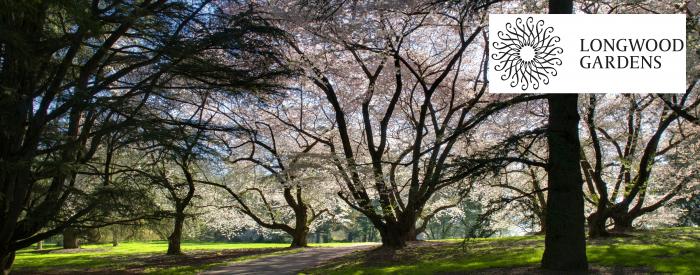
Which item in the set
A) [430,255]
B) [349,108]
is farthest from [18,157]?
[349,108]

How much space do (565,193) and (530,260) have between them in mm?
2865

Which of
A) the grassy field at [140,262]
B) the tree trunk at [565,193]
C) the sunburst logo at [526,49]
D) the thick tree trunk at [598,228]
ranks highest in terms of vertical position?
the sunburst logo at [526,49]

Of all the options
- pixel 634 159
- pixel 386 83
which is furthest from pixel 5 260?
pixel 634 159

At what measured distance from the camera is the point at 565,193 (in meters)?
8.66

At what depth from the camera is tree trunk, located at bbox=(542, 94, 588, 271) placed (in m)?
8.62

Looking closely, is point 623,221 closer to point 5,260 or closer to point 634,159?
point 634,159

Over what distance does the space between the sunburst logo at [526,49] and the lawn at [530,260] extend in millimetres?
2978

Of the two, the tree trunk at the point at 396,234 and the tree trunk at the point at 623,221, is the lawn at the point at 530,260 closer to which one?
the tree trunk at the point at 396,234

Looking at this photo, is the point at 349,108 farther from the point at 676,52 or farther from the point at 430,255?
the point at 676,52

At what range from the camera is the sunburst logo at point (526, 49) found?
792 centimetres

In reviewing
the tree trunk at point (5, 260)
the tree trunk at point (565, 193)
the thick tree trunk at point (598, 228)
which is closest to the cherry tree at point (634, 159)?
the thick tree trunk at point (598, 228)

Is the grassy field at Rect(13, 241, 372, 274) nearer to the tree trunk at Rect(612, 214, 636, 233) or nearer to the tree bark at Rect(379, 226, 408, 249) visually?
the tree bark at Rect(379, 226, 408, 249)

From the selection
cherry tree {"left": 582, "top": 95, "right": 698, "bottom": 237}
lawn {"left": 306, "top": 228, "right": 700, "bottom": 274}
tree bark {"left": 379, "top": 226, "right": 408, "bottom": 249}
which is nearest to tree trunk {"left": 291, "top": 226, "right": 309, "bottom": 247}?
tree bark {"left": 379, "top": 226, "right": 408, "bottom": 249}

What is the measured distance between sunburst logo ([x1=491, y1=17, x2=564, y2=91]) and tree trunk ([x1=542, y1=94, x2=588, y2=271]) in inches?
32.6
